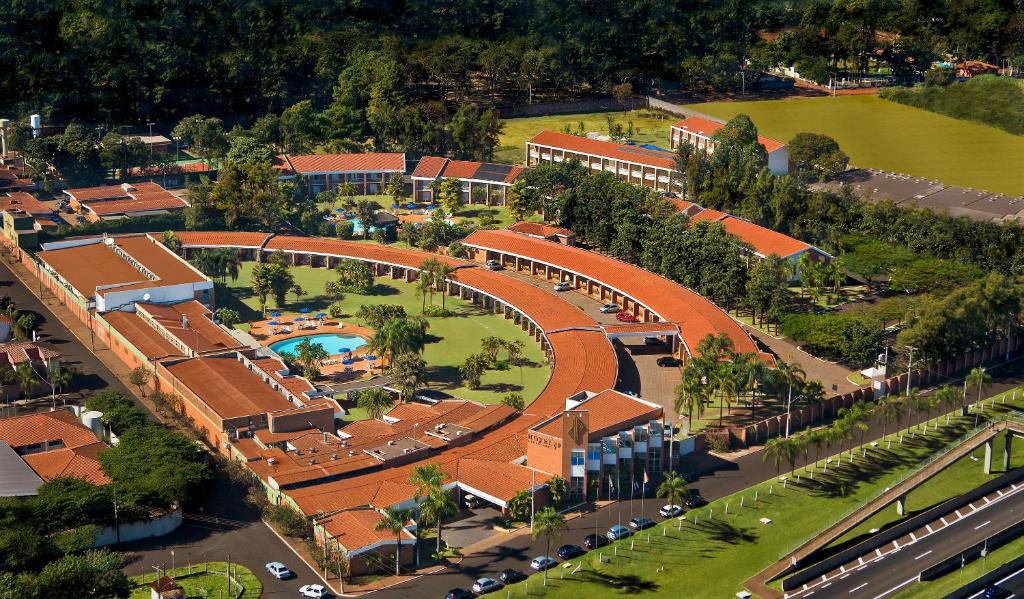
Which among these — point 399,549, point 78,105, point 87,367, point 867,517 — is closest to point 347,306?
point 87,367

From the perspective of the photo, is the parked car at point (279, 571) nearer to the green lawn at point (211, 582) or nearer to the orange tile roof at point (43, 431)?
the green lawn at point (211, 582)

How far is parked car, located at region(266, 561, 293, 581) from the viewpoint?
67812mm

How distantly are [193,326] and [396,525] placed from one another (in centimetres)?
3613

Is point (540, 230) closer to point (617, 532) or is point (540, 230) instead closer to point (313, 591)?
point (617, 532)

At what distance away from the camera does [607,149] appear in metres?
141

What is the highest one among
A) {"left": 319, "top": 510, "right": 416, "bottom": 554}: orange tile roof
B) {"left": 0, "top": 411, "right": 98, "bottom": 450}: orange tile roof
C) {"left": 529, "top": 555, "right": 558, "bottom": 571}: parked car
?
{"left": 0, "top": 411, "right": 98, "bottom": 450}: orange tile roof

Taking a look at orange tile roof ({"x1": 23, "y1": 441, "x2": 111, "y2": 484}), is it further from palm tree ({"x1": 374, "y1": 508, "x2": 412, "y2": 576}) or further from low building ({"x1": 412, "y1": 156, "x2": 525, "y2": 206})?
low building ({"x1": 412, "y1": 156, "x2": 525, "y2": 206})

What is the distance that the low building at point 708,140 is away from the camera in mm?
135875

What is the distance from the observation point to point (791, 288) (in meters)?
112

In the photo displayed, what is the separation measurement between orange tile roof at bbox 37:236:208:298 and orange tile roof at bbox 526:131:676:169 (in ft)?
156

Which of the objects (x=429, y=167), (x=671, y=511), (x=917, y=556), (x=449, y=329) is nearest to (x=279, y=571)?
(x=671, y=511)

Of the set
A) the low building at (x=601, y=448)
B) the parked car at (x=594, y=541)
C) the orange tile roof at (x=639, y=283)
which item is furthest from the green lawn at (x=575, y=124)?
the parked car at (x=594, y=541)

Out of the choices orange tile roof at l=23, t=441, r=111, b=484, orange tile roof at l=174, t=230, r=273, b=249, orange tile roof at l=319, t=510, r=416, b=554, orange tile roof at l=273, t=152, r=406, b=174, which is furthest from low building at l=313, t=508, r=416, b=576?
orange tile roof at l=273, t=152, r=406, b=174

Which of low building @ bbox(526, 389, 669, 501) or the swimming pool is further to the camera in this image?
the swimming pool
